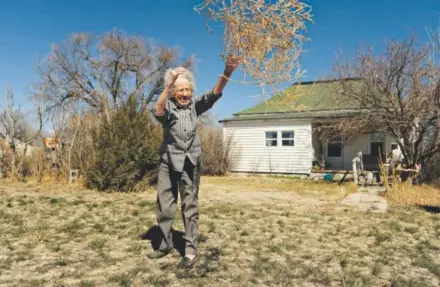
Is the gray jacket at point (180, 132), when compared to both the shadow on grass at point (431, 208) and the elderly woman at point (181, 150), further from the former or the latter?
the shadow on grass at point (431, 208)

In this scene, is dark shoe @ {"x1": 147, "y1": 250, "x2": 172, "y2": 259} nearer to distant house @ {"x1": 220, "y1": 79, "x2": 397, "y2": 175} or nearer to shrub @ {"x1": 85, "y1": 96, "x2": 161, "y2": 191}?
shrub @ {"x1": 85, "y1": 96, "x2": 161, "y2": 191}

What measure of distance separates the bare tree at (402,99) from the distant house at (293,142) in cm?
433

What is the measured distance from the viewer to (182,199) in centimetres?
363

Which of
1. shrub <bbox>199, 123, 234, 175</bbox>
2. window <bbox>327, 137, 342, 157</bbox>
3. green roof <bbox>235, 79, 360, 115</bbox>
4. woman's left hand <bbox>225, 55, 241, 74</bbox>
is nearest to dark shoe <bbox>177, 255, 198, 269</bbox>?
green roof <bbox>235, 79, 360, 115</bbox>

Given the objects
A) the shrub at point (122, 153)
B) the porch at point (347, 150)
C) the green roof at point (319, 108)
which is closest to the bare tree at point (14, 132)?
the shrub at point (122, 153)

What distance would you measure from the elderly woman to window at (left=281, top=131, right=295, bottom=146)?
15525mm

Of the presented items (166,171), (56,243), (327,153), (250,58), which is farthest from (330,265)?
(327,153)

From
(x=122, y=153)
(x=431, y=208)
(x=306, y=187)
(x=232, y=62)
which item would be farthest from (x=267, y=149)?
(x=232, y=62)

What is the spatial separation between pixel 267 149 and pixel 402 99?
8.64 metres

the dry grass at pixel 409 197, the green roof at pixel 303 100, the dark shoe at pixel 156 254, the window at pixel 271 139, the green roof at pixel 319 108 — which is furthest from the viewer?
the window at pixel 271 139

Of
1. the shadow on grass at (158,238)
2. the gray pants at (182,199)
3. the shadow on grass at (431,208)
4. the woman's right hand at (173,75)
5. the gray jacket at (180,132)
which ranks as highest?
the woman's right hand at (173,75)

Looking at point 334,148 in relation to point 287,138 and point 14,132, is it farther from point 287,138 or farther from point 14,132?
point 14,132

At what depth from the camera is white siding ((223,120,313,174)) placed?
1822cm

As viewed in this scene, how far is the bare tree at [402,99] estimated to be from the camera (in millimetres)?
11250
